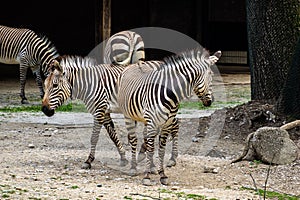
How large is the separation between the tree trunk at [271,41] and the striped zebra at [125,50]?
1626mm

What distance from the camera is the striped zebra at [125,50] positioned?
10.5 meters

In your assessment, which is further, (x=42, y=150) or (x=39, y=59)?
(x=39, y=59)

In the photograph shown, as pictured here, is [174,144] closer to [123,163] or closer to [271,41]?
[123,163]

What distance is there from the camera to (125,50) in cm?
1068

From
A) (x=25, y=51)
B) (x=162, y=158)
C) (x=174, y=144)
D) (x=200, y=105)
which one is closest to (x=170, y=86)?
(x=162, y=158)

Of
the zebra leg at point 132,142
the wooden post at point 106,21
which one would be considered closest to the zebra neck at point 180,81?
the zebra leg at point 132,142

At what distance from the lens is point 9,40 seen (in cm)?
1484

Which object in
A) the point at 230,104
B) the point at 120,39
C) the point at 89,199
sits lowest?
the point at 230,104

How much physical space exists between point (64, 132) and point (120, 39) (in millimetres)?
1533

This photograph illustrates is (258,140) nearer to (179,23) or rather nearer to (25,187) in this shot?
(25,187)

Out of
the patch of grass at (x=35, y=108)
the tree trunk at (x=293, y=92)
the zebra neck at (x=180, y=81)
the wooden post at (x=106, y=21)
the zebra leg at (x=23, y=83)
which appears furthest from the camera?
the wooden post at (x=106, y=21)

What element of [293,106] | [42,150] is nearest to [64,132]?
[42,150]

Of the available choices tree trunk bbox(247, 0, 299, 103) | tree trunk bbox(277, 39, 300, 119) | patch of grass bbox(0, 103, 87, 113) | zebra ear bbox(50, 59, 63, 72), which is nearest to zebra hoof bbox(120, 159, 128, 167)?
zebra ear bbox(50, 59, 63, 72)

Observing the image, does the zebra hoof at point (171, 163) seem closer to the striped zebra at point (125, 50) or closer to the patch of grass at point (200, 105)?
the striped zebra at point (125, 50)
